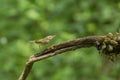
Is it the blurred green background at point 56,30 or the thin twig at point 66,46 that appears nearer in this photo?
the thin twig at point 66,46

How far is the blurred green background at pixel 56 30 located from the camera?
2418mm

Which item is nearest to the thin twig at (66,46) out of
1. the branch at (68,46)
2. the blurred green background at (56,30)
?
the branch at (68,46)

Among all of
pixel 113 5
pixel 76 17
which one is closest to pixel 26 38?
pixel 76 17

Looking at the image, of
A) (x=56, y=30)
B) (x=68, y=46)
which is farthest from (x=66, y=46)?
(x=56, y=30)

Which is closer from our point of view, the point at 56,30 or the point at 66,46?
the point at 66,46

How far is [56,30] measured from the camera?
8.47 ft

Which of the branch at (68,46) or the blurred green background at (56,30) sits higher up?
the blurred green background at (56,30)

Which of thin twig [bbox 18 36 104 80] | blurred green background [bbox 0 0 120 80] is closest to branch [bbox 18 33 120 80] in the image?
thin twig [bbox 18 36 104 80]

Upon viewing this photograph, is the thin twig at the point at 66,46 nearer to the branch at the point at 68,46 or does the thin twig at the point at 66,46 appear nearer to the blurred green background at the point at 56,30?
the branch at the point at 68,46

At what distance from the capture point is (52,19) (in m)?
2.72

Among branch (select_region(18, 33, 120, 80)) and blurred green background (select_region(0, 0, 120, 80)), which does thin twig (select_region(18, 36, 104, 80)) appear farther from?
blurred green background (select_region(0, 0, 120, 80))

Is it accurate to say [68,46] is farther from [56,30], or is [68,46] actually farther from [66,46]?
[56,30]

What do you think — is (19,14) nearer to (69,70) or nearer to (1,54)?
(1,54)

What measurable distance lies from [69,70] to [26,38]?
0.41 meters
